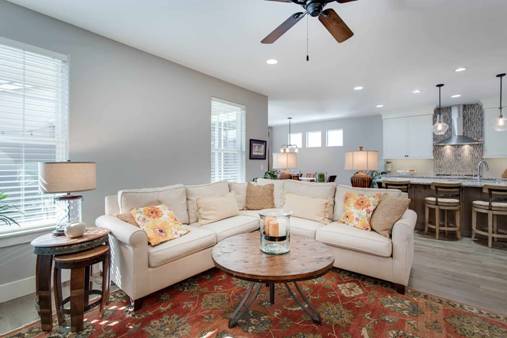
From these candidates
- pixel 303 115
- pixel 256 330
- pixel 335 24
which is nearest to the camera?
pixel 256 330

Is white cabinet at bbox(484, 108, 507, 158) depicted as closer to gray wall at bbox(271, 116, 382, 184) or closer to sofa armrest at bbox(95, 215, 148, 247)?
gray wall at bbox(271, 116, 382, 184)

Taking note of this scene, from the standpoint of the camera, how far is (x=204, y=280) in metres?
2.74

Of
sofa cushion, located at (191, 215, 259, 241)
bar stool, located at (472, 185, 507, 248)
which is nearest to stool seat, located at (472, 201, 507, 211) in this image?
bar stool, located at (472, 185, 507, 248)

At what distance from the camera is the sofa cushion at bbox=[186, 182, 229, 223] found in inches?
127

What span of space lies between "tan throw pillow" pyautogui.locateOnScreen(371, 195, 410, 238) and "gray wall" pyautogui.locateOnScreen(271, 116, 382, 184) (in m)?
5.56

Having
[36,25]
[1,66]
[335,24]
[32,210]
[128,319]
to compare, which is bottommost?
[128,319]

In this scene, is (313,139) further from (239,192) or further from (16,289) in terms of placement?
(16,289)

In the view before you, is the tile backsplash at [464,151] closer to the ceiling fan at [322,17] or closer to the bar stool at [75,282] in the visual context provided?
the ceiling fan at [322,17]

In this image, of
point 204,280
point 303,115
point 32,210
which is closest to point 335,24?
point 204,280

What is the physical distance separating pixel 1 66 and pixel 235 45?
2.39m

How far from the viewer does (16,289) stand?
242 centimetres

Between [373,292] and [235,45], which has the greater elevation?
[235,45]

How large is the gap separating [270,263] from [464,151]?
696 cm

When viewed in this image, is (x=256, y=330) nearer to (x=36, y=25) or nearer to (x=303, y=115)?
(x=36, y=25)
